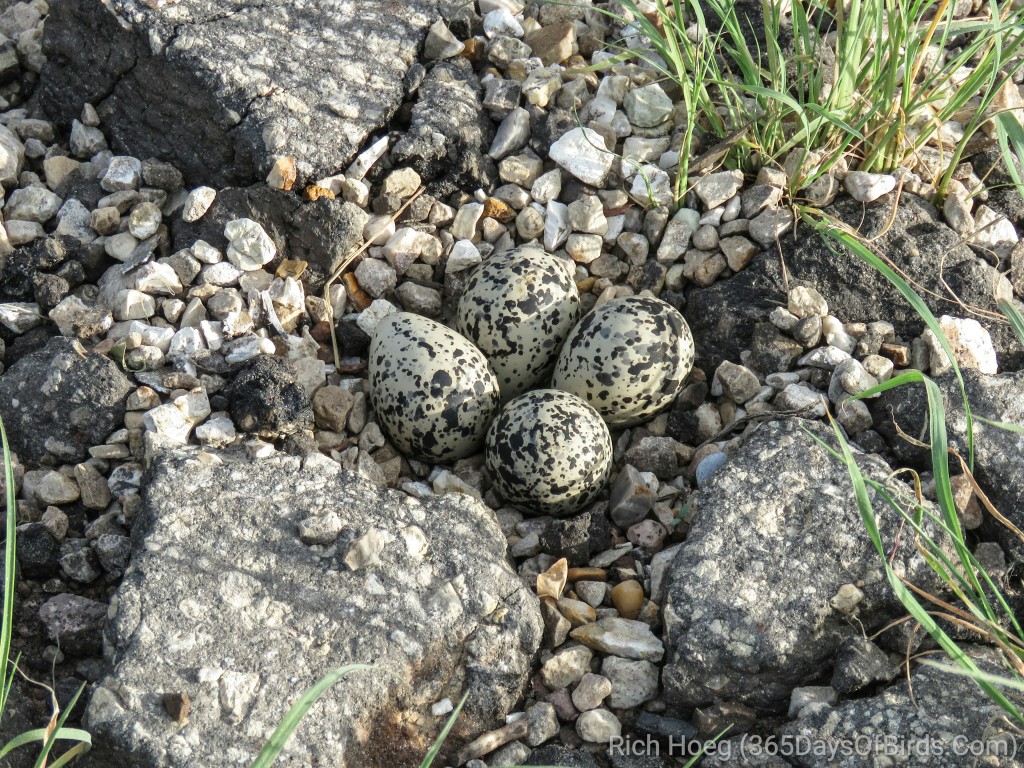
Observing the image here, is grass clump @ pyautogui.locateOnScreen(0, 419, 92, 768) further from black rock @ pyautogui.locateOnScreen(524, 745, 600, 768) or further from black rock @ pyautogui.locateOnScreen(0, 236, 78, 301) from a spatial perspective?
black rock @ pyautogui.locateOnScreen(0, 236, 78, 301)

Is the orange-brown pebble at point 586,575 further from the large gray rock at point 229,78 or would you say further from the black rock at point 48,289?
the black rock at point 48,289

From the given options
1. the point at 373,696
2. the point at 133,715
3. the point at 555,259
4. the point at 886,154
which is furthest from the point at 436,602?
the point at 886,154

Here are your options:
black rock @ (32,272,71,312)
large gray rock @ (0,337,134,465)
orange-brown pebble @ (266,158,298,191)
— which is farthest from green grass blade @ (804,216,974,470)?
black rock @ (32,272,71,312)

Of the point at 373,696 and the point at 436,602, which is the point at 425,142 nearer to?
the point at 436,602

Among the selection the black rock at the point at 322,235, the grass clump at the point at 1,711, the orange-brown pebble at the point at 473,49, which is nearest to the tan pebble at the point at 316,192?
the black rock at the point at 322,235

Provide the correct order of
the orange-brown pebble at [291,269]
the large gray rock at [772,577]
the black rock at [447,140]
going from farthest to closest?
the black rock at [447,140]
the orange-brown pebble at [291,269]
the large gray rock at [772,577]
